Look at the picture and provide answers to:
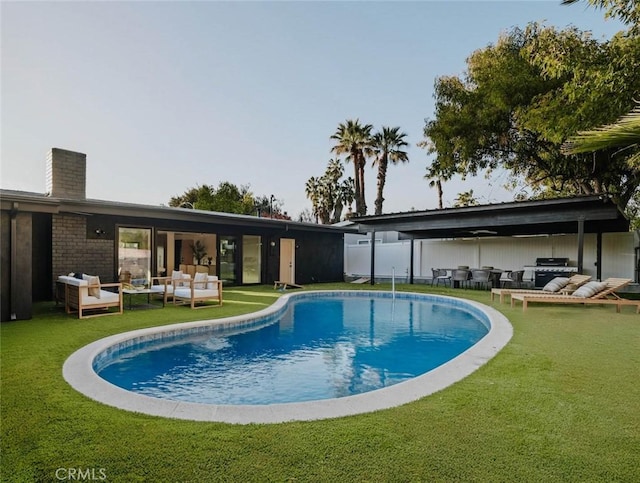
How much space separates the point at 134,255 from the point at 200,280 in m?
3.58

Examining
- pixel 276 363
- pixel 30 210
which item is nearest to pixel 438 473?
pixel 276 363

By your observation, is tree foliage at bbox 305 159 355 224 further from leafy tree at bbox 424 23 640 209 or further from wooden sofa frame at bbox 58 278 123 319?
wooden sofa frame at bbox 58 278 123 319

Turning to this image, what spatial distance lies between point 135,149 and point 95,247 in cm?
677

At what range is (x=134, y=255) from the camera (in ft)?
39.7

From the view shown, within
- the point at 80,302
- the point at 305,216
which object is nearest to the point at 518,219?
the point at 80,302

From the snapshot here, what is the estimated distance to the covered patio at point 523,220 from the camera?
1103cm

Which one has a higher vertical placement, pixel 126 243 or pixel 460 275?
pixel 126 243

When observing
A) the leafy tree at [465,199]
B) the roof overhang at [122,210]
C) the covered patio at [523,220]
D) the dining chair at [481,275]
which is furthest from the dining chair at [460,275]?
the leafy tree at [465,199]

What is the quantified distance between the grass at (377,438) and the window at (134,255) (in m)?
7.75

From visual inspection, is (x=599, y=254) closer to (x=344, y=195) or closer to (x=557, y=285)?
(x=557, y=285)

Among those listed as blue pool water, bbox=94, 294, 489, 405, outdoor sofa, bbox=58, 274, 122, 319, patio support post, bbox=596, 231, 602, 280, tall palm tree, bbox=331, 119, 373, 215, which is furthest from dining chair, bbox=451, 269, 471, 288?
outdoor sofa, bbox=58, 274, 122, 319

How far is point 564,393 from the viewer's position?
367 cm

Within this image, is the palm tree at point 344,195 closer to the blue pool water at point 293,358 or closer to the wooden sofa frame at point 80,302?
the blue pool water at point 293,358

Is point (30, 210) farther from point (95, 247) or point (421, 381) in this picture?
point (421, 381)
